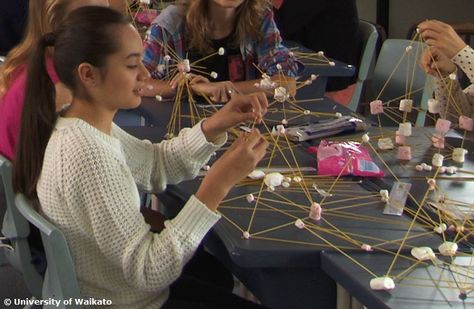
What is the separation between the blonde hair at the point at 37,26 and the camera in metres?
2.08

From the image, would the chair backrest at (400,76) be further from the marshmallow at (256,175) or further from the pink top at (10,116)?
the pink top at (10,116)

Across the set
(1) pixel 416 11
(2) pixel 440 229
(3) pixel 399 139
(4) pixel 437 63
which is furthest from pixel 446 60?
(1) pixel 416 11

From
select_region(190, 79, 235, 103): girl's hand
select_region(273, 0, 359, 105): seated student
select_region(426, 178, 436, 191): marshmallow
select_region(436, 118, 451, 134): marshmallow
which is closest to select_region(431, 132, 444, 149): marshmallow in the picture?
select_region(436, 118, 451, 134): marshmallow

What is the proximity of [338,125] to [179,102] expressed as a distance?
0.54m

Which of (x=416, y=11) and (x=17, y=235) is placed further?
(x=416, y=11)

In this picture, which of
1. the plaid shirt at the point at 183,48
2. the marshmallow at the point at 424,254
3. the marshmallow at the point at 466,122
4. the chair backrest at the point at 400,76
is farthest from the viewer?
the chair backrest at the point at 400,76

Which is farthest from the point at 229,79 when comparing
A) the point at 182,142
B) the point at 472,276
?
the point at 472,276

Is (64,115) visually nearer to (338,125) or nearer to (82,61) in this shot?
(82,61)

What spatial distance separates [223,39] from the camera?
2.80m

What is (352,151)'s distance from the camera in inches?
72.9

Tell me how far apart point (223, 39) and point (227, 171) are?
4.58 feet

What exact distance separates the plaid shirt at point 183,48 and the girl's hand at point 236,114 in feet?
2.84

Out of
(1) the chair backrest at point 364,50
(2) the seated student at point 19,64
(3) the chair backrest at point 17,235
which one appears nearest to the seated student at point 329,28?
(1) the chair backrest at point 364,50

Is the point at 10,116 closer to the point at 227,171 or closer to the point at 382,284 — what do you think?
the point at 227,171
